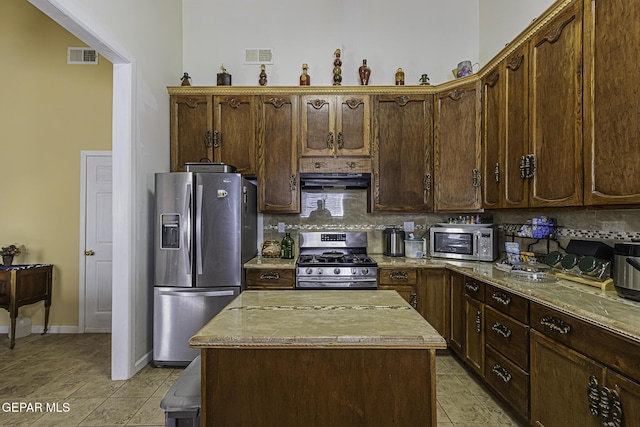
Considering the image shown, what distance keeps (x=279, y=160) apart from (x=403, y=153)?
127 centimetres

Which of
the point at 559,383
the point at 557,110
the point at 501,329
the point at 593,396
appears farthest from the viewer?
the point at 501,329

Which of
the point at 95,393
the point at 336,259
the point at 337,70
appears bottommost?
the point at 95,393

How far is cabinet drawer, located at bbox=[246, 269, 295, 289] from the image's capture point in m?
3.11

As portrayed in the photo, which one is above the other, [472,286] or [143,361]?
[472,286]

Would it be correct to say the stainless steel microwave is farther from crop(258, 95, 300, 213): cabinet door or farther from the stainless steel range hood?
crop(258, 95, 300, 213): cabinet door

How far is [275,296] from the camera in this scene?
174 cm

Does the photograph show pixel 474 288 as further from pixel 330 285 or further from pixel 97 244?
pixel 97 244

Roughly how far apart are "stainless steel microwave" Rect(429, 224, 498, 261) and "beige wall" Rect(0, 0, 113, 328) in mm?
3796

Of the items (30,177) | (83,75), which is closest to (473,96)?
(83,75)

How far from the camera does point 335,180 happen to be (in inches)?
141

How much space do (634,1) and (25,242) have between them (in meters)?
5.51

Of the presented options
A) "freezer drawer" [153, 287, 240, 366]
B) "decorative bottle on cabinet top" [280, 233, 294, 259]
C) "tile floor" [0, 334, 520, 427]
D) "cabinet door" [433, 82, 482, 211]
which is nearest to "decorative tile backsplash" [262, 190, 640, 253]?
"decorative bottle on cabinet top" [280, 233, 294, 259]

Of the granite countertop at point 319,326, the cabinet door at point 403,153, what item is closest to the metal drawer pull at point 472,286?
the cabinet door at point 403,153

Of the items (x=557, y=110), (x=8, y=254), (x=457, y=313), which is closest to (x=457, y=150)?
(x=557, y=110)
